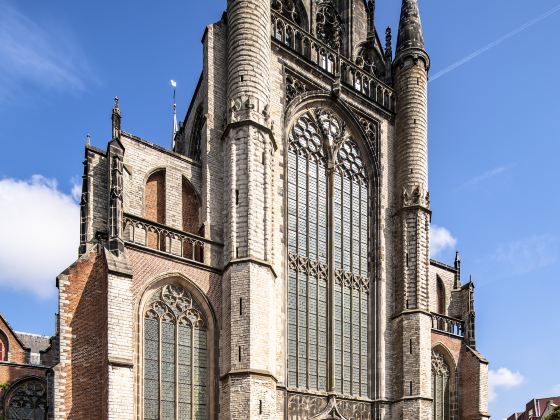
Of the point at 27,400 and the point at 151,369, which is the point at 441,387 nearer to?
the point at 151,369

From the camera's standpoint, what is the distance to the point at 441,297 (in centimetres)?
2942

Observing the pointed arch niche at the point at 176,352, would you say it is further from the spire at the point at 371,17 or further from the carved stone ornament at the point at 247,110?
the spire at the point at 371,17

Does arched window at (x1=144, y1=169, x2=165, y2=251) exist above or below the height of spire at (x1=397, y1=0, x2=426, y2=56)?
below

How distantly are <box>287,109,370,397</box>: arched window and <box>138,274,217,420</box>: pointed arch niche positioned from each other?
10.7 ft

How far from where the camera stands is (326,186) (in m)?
24.0

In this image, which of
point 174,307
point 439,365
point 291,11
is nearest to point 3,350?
point 174,307

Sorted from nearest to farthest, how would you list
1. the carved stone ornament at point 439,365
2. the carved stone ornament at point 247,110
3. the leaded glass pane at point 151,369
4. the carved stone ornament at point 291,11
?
the leaded glass pane at point 151,369
the carved stone ornament at point 247,110
the carved stone ornament at point 291,11
the carved stone ornament at point 439,365

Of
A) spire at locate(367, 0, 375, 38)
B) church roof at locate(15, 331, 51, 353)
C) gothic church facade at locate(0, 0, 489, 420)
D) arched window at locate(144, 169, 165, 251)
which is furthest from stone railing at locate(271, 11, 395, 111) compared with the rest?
church roof at locate(15, 331, 51, 353)

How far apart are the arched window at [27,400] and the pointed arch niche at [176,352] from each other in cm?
1172

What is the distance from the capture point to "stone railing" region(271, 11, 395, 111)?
76.4 feet

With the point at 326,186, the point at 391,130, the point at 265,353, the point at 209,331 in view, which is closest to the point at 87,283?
the point at 209,331

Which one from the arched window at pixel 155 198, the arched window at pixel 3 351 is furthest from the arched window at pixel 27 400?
the arched window at pixel 155 198

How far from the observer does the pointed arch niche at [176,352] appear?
1764cm

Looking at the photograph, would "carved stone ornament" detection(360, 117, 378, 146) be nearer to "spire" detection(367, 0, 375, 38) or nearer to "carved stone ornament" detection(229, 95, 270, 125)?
"spire" detection(367, 0, 375, 38)
